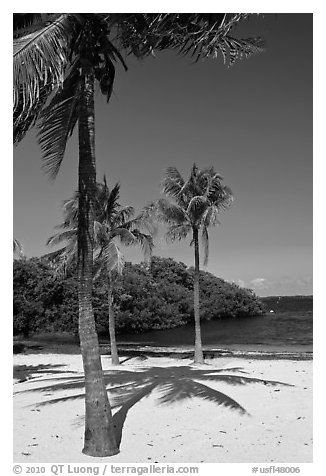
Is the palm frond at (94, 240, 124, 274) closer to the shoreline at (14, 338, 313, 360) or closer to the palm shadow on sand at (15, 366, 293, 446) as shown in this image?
the palm shadow on sand at (15, 366, 293, 446)

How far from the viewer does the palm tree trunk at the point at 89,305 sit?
6.88 metres

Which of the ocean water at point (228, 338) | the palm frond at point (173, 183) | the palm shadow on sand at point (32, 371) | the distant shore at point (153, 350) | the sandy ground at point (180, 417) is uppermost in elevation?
the palm frond at point (173, 183)

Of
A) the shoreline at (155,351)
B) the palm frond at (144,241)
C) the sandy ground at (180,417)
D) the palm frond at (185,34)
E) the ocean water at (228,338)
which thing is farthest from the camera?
the ocean water at (228,338)

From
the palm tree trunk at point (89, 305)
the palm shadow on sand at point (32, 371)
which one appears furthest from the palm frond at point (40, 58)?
Result: the palm shadow on sand at point (32, 371)

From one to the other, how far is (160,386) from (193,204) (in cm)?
683

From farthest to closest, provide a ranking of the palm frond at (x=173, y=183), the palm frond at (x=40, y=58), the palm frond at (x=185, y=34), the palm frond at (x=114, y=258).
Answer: the palm frond at (x=173, y=183) < the palm frond at (x=114, y=258) < the palm frond at (x=185, y=34) < the palm frond at (x=40, y=58)

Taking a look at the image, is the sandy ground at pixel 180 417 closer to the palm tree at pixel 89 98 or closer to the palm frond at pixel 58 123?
the palm tree at pixel 89 98

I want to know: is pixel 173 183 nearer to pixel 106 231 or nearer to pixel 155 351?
pixel 106 231

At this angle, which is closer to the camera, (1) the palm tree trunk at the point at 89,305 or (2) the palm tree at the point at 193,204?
(1) the palm tree trunk at the point at 89,305

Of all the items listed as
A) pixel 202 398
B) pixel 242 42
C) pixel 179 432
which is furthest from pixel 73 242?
pixel 242 42

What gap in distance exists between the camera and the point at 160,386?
11555mm

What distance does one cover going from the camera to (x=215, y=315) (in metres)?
46.2
